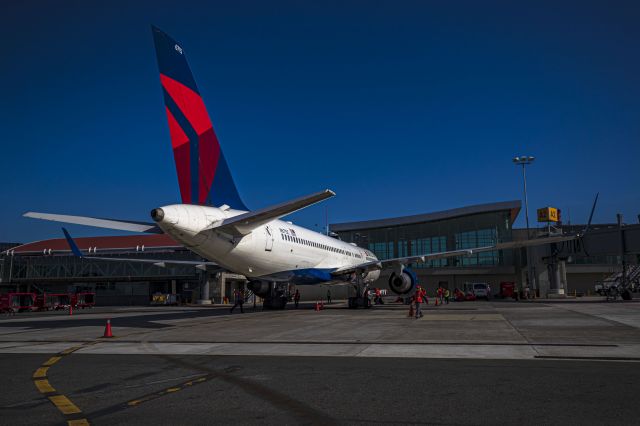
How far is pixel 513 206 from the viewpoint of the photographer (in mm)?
57406

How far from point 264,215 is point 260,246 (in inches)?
184

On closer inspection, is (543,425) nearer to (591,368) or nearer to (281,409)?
(281,409)

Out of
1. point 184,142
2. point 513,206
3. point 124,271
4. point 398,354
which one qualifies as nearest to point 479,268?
point 513,206

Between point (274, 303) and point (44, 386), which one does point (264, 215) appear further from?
point (274, 303)

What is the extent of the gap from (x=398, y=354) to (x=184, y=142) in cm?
1202

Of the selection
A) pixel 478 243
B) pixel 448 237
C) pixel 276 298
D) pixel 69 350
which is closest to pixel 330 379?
pixel 69 350

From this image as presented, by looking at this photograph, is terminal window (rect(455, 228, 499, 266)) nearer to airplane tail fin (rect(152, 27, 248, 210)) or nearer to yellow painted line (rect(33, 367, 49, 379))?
airplane tail fin (rect(152, 27, 248, 210))

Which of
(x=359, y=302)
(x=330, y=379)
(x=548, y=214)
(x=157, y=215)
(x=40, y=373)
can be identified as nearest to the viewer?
(x=330, y=379)

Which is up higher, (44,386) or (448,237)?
(448,237)

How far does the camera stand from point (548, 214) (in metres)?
54.9

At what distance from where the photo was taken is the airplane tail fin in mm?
17922

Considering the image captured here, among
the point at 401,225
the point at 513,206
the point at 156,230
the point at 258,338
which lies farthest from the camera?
the point at 401,225

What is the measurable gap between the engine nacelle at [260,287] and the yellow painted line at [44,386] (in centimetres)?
1802

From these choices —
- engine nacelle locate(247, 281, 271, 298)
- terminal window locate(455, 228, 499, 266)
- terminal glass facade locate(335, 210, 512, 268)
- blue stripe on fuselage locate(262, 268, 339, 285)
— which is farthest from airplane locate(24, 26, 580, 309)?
terminal window locate(455, 228, 499, 266)
